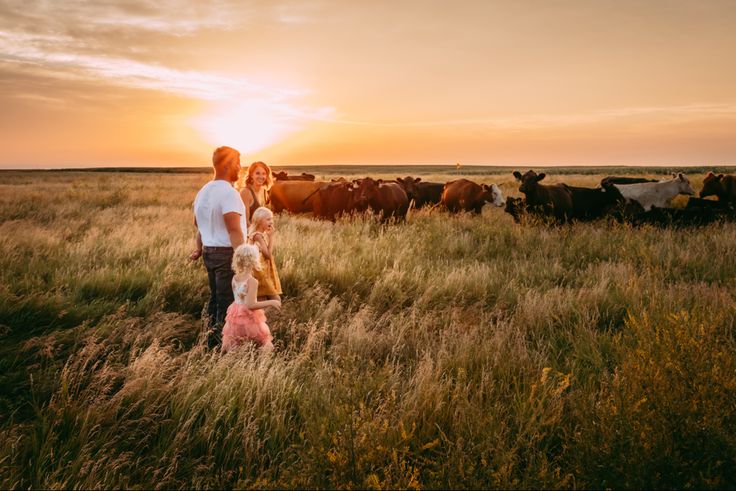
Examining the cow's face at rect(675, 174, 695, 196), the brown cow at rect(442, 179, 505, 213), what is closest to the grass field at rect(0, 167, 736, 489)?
the cow's face at rect(675, 174, 695, 196)

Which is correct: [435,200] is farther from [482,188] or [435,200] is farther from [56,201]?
[56,201]

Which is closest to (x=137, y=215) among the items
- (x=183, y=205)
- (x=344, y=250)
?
(x=183, y=205)

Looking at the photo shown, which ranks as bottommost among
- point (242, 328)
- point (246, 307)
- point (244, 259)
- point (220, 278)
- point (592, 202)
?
point (242, 328)

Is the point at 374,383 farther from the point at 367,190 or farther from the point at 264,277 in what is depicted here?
the point at 367,190

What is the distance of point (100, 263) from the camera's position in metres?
7.32

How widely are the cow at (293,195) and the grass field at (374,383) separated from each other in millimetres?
11168

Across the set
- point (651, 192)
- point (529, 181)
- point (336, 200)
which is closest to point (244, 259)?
point (529, 181)

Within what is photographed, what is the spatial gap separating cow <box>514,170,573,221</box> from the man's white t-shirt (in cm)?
1097

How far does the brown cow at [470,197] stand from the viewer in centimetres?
1730

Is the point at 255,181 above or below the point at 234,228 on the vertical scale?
above

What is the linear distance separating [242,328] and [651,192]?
1454 centimetres

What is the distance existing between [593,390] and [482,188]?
603 inches

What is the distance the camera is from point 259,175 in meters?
5.34

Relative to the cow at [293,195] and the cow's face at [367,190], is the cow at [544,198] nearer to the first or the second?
the cow's face at [367,190]
